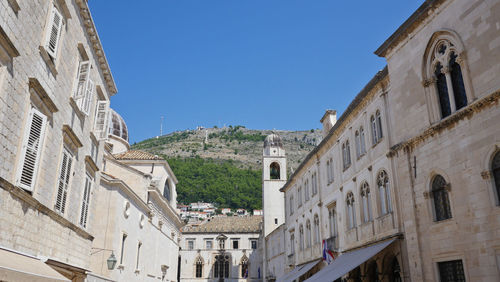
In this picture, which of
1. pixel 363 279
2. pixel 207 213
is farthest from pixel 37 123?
pixel 207 213

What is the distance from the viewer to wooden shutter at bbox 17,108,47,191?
9602 mm

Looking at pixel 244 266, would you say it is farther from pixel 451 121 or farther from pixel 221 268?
pixel 451 121

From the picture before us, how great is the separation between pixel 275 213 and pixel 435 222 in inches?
1647

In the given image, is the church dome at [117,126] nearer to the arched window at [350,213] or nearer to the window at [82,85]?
the arched window at [350,213]

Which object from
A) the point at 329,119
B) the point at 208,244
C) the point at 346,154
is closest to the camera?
the point at 346,154

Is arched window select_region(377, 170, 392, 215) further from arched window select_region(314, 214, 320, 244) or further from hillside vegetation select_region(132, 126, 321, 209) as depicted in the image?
hillside vegetation select_region(132, 126, 321, 209)

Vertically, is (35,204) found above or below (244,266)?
below

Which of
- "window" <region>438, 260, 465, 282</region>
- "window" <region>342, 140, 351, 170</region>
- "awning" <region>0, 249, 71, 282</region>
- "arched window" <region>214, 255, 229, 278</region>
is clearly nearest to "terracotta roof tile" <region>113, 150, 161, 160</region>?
"window" <region>342, 140, 351, 170</region>

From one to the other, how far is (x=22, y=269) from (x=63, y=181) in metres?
4.94

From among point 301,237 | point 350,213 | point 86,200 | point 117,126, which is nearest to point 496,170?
point 350,213

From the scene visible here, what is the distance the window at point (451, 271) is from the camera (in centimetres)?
1184

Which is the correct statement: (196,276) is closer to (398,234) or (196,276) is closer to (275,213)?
(275,213)

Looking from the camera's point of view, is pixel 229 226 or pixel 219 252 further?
pixel 229 226

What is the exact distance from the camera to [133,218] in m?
27.3
